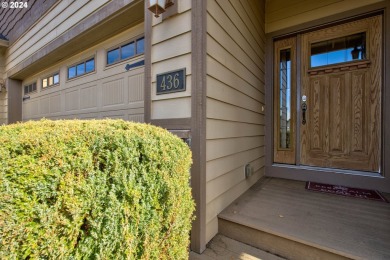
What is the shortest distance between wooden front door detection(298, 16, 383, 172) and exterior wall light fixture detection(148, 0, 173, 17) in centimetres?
220

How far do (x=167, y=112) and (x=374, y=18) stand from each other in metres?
2.89

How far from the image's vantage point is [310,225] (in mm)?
1647

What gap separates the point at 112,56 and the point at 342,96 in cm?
322

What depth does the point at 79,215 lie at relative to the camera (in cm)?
81

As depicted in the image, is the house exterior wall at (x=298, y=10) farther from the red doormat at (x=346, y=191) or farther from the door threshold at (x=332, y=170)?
the red doormat at (x=346, y=191)

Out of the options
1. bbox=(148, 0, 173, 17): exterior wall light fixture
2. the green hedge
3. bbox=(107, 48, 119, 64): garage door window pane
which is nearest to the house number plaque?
bbox=(148, 0, 173, 17): exterior wall light fixture

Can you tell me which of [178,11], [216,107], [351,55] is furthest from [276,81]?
[178,11]

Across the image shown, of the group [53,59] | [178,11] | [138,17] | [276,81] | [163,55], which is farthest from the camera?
[53,59]

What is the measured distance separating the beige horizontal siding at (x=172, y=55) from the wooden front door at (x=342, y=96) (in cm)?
210

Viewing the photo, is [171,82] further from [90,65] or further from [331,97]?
[331,97]

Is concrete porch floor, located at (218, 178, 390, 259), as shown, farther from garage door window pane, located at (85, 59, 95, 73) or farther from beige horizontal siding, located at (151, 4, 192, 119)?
garage door window pane, located at (85, 59, 95, 73)

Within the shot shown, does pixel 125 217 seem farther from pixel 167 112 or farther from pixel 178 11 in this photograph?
pixel 178 11

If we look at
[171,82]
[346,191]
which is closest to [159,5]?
[171,82]

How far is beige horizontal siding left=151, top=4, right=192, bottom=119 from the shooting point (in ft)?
5.46
